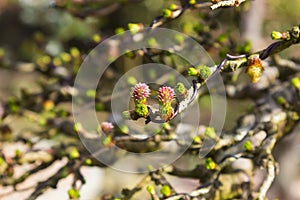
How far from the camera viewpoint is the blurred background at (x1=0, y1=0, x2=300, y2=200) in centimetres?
184

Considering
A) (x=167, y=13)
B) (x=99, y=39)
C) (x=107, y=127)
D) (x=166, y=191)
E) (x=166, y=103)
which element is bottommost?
(x=166, y=191)

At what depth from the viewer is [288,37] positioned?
1109 millimetres

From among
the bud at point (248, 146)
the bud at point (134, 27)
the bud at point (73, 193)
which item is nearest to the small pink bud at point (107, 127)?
the bud at point (73, 193)

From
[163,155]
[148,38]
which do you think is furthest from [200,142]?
[148,38]

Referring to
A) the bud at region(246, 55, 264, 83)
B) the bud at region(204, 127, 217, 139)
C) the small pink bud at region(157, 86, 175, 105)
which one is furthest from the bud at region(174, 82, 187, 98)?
the bud at region(204, 127, 217, 139)

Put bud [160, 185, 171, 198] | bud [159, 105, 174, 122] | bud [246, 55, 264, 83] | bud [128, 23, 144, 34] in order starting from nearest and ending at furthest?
bud [159, 105, 174, 122]
bud [246, 55, 264, 83]
bud [160, 185, 171, 198]
bud [128, 23, 144, 34]

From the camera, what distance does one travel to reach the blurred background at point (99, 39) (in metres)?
1.84

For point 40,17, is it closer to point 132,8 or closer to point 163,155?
point 132,8

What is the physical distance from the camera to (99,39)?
5.87 feet

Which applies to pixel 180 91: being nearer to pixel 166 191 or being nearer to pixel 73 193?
pixel 166 191

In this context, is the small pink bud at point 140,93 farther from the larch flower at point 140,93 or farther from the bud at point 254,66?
the bud at point 254,66

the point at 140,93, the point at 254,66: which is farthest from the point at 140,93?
the point at 254,66

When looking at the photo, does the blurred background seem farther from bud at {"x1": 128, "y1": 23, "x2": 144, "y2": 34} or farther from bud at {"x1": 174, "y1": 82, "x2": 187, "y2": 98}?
bud at {"x1": 174, "y1": 82, "x2": 187, "y2": 98}

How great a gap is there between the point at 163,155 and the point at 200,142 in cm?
19
